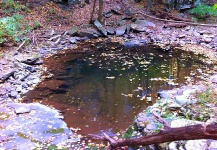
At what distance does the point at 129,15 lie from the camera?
18672 mm

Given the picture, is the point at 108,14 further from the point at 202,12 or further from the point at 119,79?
the point at 119,79

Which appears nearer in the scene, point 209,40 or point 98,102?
point 98,102

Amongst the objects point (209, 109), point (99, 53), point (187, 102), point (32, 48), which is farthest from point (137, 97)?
point (32, 48)

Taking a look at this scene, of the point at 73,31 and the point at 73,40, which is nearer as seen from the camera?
the point at 73,40

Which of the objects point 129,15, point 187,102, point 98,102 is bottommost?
point 98,102

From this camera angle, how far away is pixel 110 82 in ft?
28.4

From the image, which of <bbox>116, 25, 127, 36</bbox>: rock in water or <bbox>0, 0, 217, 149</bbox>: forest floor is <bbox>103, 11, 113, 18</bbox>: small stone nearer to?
<bbox>0, 0, 217, 149</bbox>: forest floor

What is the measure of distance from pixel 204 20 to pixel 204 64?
10665mm

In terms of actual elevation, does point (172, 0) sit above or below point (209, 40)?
above

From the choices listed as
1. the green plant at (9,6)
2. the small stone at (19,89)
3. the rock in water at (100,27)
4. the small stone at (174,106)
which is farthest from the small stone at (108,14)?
the small stone at (174,106)

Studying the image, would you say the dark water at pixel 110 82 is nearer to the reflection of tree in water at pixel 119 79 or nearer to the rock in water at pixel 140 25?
the reflection of tree in water at pixel 119 79

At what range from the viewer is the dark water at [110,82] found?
629 cm

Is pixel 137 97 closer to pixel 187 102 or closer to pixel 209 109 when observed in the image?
pixel 187 102

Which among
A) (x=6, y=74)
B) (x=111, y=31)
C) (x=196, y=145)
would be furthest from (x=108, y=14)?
(x=196, y=145)
